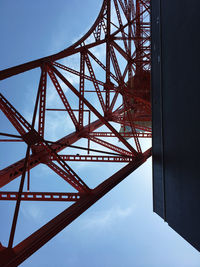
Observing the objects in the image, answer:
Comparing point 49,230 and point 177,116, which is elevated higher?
point 177,116

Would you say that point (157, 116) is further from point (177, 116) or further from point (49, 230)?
point (49, 230)

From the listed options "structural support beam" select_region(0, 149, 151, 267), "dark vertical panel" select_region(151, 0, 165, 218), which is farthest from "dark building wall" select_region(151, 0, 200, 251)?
"structural support beam" select_region(0, 149, 151, 267)

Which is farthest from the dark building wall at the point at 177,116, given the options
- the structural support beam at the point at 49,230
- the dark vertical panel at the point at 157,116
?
the structural support beam at the point at 49,230

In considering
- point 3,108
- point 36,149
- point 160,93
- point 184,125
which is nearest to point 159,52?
point 160,93

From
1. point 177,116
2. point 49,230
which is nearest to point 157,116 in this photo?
point 177,116

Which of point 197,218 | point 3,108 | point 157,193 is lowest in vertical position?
point 157,193

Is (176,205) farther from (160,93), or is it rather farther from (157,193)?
(160,93)

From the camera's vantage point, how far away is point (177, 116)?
3.71m

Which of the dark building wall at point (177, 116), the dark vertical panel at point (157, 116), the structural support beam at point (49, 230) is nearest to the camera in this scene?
the dark building wall at point (177, 116)

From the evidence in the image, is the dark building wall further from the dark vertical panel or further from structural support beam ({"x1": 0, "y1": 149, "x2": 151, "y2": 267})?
structural support beam ({"x1": 0, "y1": 149, "x2": 151, "y2": 267})

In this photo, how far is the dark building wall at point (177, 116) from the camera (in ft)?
10.0

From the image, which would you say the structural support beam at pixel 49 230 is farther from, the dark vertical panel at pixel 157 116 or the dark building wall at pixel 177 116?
the dark building wall at pixel 177 116

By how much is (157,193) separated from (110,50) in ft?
33.3

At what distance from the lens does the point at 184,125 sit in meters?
3.41
